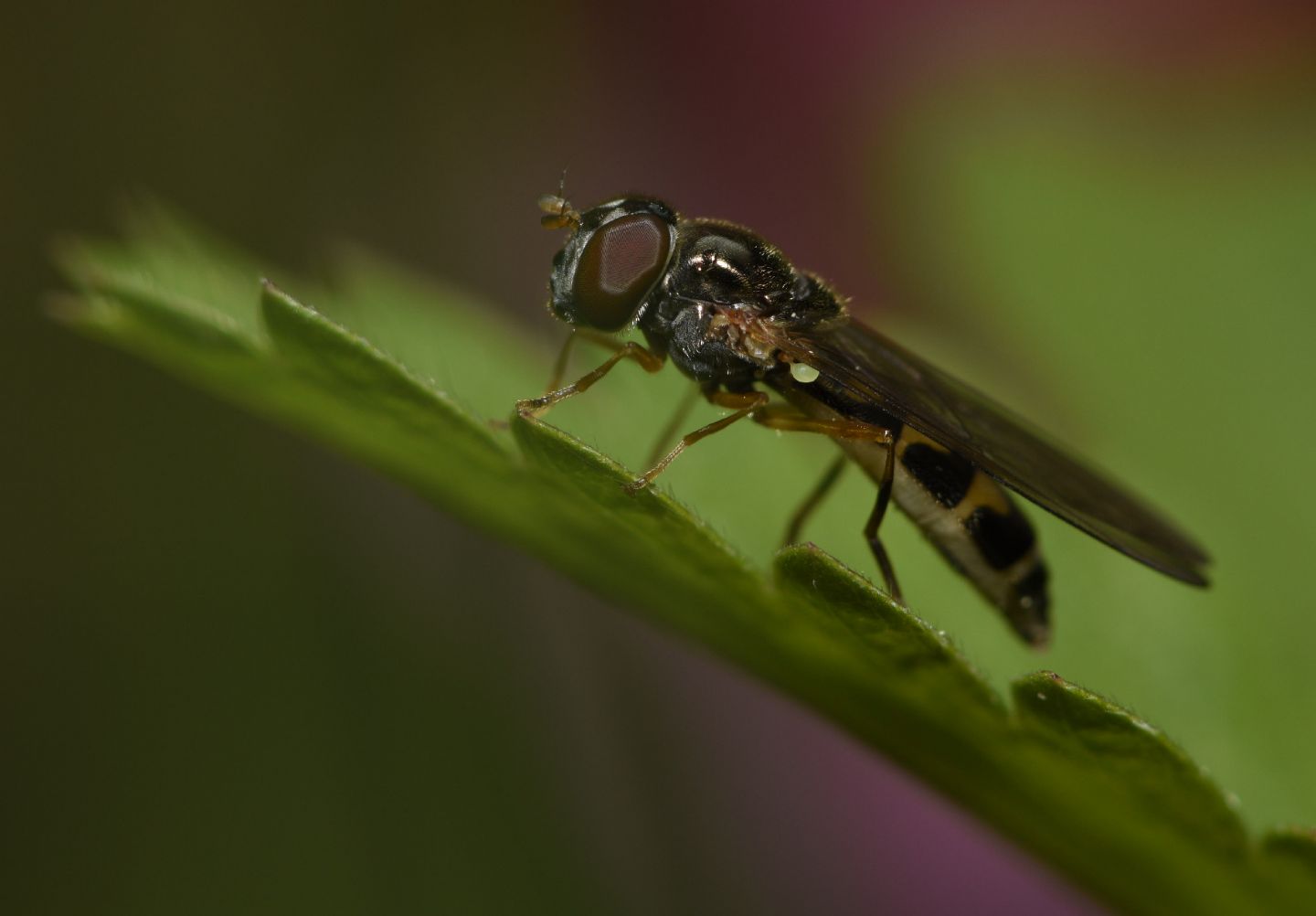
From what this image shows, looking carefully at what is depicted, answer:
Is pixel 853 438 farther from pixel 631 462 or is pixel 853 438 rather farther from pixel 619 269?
pixel 619 269

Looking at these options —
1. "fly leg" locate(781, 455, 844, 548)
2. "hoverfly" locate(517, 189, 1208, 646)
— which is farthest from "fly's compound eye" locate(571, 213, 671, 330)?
"fly leg" locate(781, 455, 844, 548)

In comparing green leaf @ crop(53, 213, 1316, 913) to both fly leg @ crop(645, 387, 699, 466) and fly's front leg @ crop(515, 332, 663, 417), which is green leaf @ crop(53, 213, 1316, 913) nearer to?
fly's front leg @ crop(515, 332, 663, 417)

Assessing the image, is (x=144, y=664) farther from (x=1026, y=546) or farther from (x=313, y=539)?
(x=1026, y=546)

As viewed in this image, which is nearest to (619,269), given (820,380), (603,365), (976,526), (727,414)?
(603,365)

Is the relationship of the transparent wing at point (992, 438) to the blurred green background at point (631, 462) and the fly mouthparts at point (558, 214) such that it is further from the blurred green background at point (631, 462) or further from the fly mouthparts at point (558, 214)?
the fly mouthparts at point (558, 214)

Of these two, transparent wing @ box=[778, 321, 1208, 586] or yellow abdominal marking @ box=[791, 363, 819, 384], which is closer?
transparent wing @ box=[778, 321, 1208, 586]

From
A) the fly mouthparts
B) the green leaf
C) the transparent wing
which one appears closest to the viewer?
the green leaf

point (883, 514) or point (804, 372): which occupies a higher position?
point (804, 372)
